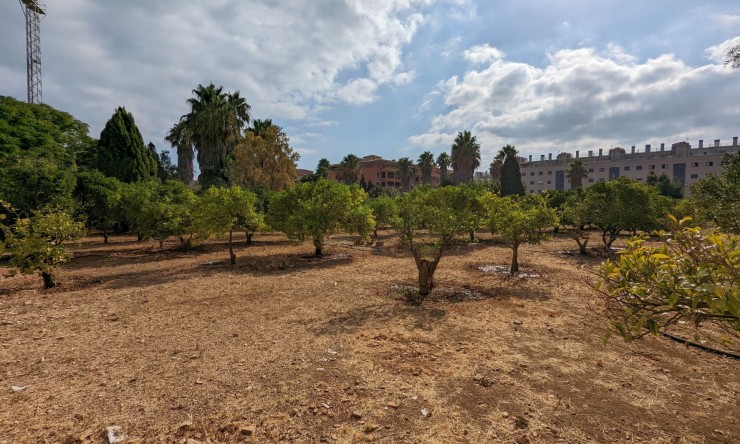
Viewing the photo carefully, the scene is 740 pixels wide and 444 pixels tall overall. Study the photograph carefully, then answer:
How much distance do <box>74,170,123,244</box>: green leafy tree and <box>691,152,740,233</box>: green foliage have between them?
Answer: 25.4m

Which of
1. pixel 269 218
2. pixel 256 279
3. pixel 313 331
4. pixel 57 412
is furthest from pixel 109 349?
pixel 269 218

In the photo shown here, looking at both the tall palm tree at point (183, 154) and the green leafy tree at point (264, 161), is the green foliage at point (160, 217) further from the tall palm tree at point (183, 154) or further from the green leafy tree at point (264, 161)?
the tall palm tree at point (183, 154)

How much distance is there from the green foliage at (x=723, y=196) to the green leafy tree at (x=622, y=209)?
6.74ft

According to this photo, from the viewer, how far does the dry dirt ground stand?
4027mm

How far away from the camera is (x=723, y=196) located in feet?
35.6

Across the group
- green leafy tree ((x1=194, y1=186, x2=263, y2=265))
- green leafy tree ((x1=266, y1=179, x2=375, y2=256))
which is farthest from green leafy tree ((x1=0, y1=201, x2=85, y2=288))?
green leafy tree ((x1=266, y1=179, x2=375, y2=256))

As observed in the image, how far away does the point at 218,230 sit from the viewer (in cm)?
1408

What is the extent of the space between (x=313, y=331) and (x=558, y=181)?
4244 inches

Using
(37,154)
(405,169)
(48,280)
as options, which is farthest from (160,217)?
(405,169)

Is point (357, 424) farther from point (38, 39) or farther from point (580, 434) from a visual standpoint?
point (38, 39)

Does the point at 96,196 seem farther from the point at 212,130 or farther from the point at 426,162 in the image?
the point at 426,162

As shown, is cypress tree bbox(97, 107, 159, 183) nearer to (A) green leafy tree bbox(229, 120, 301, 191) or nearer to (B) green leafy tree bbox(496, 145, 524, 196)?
(A) green leafy tree bbox(229, 120, 301, 191)

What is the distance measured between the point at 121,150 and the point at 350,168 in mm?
44218

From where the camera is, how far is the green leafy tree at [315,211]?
15086 millimetres
